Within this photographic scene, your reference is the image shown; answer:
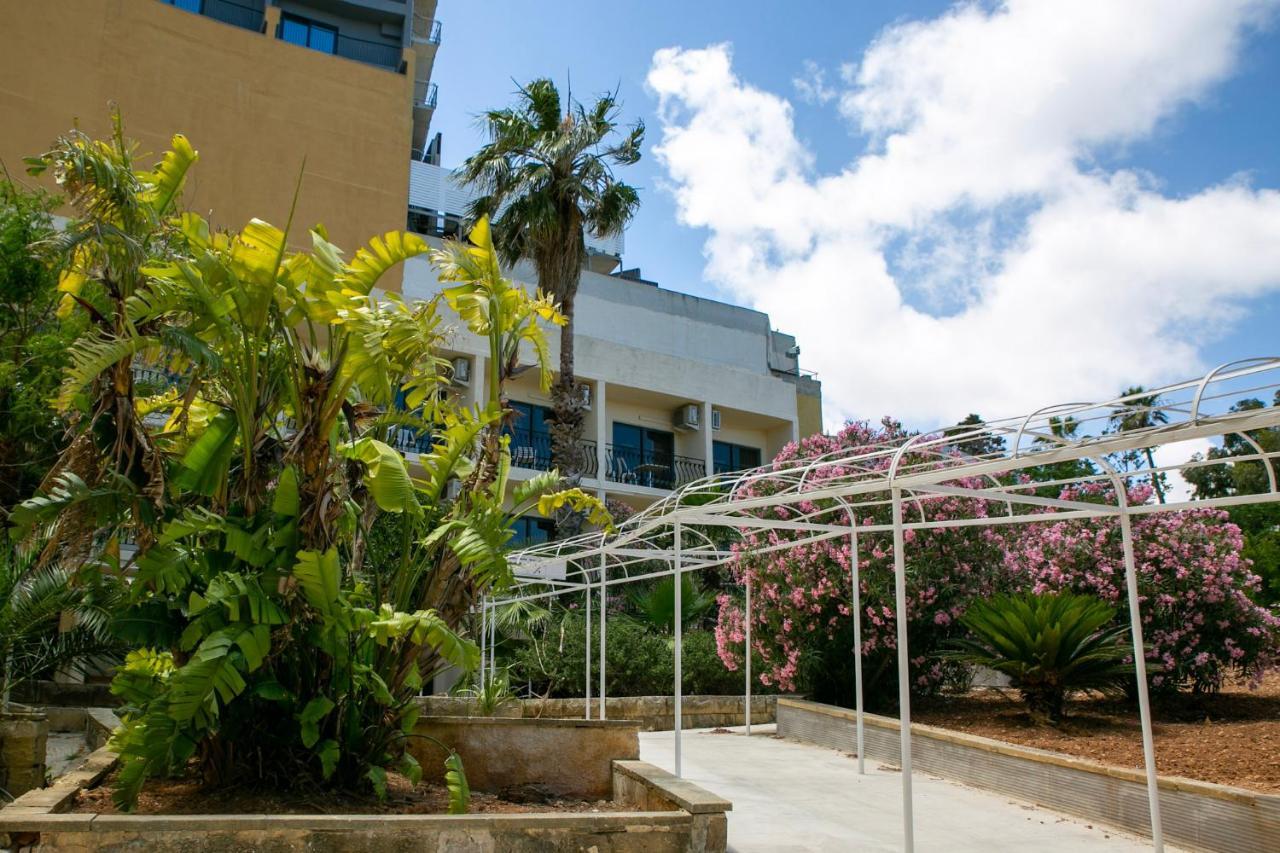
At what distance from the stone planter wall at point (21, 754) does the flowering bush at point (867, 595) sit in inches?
299

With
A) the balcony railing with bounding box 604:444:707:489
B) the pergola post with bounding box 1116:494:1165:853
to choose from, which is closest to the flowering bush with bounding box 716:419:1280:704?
the pergola post with bounding box 1116:494:1165:853

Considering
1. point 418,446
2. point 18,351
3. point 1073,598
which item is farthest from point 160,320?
point 418,446

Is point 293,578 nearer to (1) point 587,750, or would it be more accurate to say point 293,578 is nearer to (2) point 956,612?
(1) point 587,750

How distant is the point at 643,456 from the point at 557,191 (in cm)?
1015

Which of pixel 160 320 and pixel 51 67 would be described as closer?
pixel 160 320

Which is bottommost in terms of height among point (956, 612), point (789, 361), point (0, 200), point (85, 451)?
point (956, 612)

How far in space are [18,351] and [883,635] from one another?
11362 mm

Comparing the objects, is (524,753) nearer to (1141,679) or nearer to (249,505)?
(249,505)

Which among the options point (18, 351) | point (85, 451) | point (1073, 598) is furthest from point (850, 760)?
point (18, 351)

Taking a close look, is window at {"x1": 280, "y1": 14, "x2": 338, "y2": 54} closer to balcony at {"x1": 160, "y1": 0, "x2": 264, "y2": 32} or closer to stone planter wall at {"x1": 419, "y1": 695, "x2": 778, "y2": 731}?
balcony at {"x1": 160, "y1": 0, "x2": 264, "y2": 32}

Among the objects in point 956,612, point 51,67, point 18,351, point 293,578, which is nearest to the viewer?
point 293,578

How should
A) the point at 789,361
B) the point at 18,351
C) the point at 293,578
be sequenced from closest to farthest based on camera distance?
the point at 293,578, the point at 18,351, the point at 789,361

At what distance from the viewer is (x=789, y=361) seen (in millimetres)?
37000

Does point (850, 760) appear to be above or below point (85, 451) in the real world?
below
